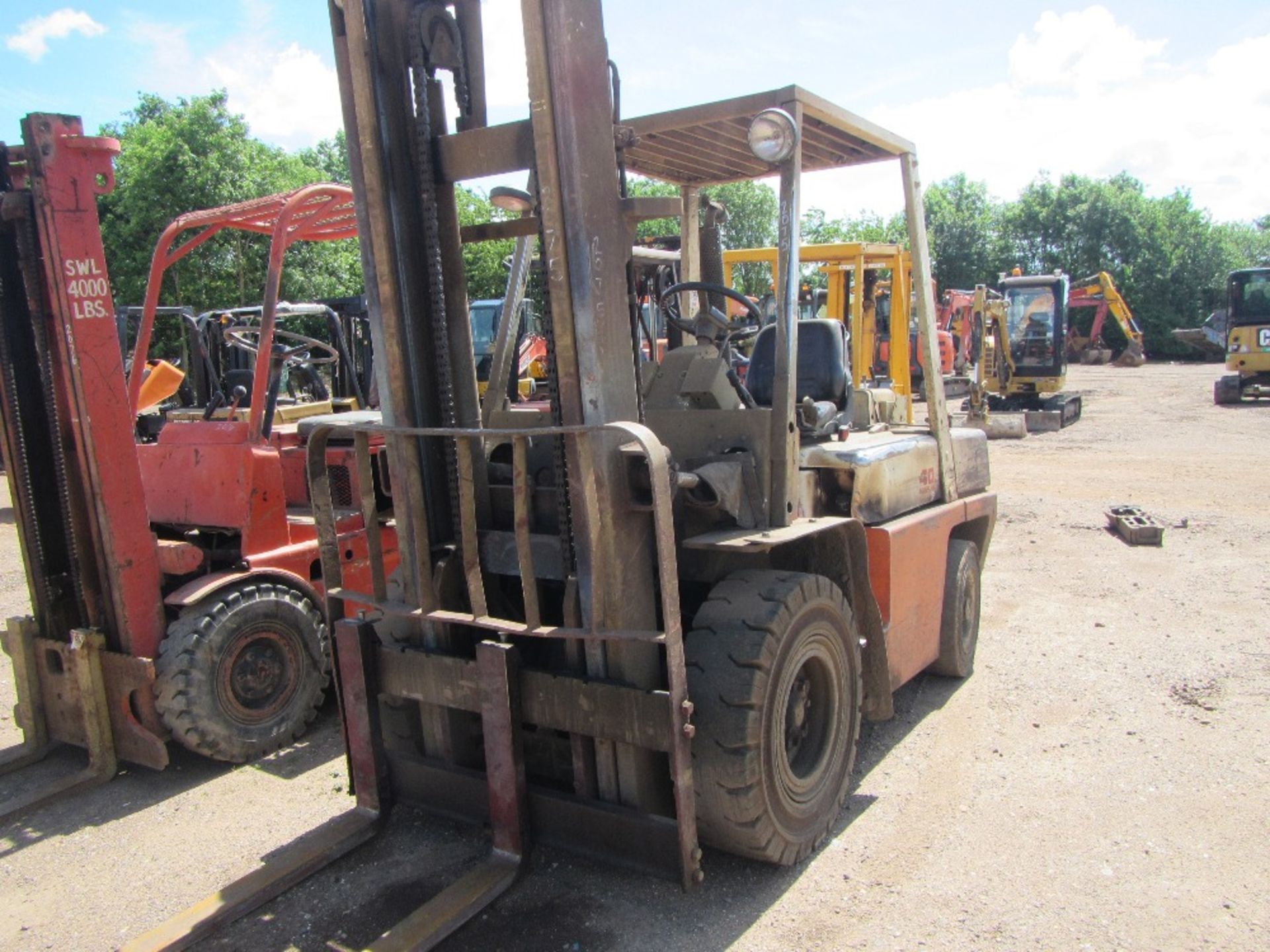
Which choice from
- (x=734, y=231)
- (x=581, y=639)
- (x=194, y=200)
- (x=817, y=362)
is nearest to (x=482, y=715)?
(x=581, y=639)

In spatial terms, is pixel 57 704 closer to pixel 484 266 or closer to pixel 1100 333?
pixel 484 266

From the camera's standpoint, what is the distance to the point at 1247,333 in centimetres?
2086

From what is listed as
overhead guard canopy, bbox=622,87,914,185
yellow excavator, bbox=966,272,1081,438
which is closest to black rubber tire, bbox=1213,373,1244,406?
yellow excavator, bbox=966,272,1081,438

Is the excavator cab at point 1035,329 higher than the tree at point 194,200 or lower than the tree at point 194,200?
lower

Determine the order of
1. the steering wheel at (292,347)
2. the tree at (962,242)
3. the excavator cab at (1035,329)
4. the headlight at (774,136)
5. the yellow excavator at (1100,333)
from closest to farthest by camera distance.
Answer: the headlight at (774,136), the steering wheel at (292,347), the excavator cab at (1035,329), the yellow excavator at (1100,333), the tree at (962,242)

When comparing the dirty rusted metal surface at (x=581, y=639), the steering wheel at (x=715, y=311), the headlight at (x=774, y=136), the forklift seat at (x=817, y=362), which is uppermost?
the headlight at (x=774, y=136)

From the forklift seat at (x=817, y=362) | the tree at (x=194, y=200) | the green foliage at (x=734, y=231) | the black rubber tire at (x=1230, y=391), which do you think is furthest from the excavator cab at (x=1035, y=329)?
the forklift seat at (x=817, y=362)

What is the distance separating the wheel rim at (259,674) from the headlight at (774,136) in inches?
137

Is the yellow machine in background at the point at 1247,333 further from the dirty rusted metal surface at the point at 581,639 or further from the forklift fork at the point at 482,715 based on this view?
the forklift fork at the point at 482,715

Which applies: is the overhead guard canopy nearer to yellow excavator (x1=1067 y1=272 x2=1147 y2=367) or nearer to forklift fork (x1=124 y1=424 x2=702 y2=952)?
forklift fork (x1=124 y1=424 x2=702 y2=952)

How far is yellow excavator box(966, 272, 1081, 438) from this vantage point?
19.9 m

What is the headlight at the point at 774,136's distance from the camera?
140 inches

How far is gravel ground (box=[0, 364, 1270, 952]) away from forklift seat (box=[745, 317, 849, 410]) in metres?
1.78

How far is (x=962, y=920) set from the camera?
3254 millimetres
